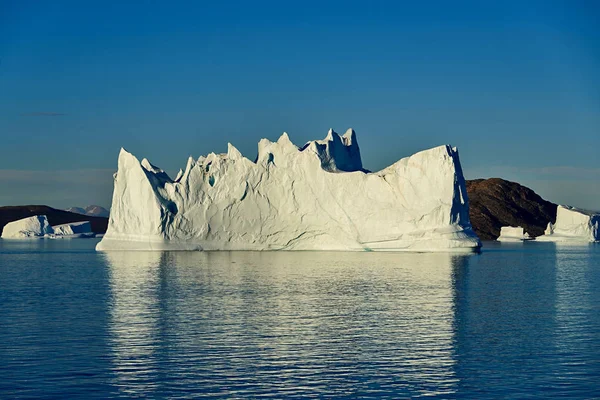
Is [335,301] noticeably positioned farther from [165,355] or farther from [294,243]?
[294,243]

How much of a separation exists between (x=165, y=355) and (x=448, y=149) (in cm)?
3414

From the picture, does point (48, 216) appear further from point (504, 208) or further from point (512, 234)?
point (512, 234)

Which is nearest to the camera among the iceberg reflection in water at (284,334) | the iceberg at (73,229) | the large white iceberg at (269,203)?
the iceberg reflection in water at (284,334)

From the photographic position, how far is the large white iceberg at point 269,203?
49.3m

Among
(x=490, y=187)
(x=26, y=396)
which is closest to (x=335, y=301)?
(x=26, y=396)

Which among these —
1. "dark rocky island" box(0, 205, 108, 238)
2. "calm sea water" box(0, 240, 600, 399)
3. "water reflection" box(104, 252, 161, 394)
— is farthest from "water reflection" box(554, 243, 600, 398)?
"dark rocky island" box(0, 205, 108, 238)

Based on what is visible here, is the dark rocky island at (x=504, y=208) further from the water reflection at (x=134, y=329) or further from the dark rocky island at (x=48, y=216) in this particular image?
the water reflection at (x=134, y=329)

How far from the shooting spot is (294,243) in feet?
179

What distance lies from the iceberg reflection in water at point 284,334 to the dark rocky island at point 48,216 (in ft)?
415

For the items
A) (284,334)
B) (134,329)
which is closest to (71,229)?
(134,329)

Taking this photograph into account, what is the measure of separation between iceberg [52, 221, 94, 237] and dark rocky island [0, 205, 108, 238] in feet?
102

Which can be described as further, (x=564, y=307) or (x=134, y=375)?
(x=564, y=307)

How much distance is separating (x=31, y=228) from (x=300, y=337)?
102m

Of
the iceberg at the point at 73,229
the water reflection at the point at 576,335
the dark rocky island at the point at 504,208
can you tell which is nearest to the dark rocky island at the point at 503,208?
the dark rocky island at the point at 504,208
